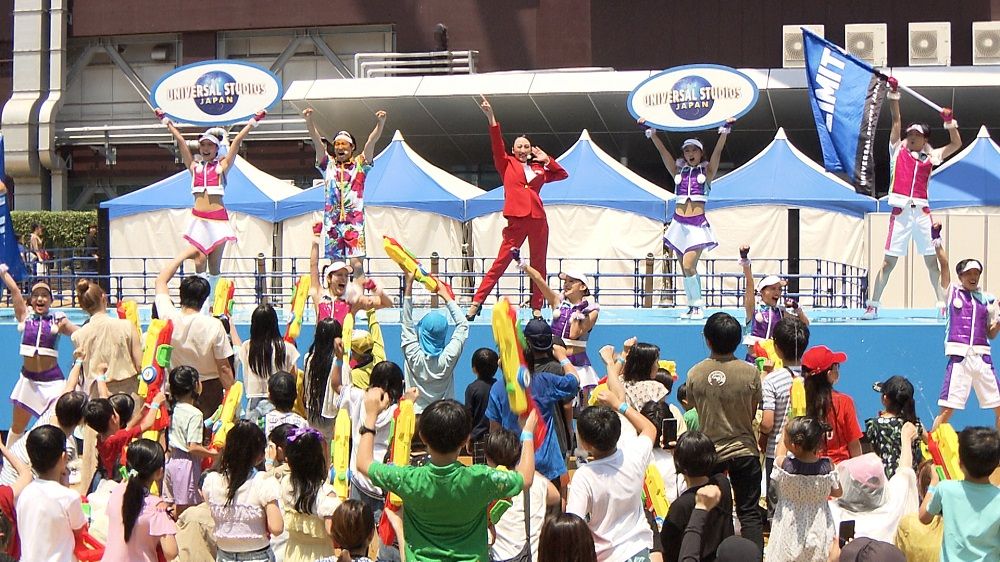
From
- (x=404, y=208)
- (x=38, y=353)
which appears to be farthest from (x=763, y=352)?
(x=404, y=208)

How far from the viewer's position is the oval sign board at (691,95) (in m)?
17.6

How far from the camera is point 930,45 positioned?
24.4 metres

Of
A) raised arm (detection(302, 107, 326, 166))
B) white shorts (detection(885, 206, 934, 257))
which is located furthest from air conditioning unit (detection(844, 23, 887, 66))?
raised arm (detection(302, 107, 326, 166))

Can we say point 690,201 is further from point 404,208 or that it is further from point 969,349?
point 404,208

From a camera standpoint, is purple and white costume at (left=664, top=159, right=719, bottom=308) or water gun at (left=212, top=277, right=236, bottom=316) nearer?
water gun at (left=212, top=277, right=236, bottom=316)

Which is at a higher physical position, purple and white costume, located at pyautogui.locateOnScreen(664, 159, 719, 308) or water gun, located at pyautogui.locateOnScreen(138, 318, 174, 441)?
purple and white costume, located at pyautogui.locateOnScreen(664, 159, 719, 308)

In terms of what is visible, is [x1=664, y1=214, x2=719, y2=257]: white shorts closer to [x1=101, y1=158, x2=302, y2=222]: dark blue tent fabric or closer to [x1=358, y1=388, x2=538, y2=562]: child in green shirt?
[x1=358, y1=388, x2=538, y2=562]: child in green shirt

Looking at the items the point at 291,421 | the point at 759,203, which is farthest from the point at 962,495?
the point at 759,203

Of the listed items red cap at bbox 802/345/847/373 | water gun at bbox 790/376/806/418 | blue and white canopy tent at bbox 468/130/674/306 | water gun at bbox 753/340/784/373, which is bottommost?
water gun at bbox 790/376/806/418

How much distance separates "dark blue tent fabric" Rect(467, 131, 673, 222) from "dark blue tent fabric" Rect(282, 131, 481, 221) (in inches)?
18.8

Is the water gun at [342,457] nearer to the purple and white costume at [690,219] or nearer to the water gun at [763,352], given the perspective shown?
the water gun at [763,352]

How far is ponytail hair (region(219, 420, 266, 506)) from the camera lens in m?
5.48

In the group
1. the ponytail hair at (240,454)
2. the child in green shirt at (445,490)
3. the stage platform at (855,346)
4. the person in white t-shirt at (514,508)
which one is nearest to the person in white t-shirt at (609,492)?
the person in white t-shirt at (514,508)

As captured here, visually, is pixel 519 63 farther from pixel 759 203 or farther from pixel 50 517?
pixel 50 517
